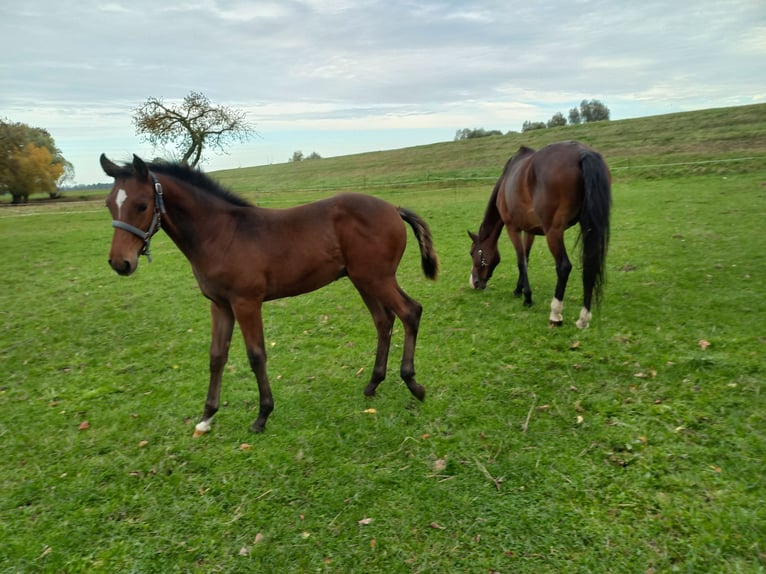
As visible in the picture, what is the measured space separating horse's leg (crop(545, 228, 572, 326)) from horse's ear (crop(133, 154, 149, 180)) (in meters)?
4.80

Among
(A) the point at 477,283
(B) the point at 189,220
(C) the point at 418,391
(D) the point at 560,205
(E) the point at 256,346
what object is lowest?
(C) the point at 418,391

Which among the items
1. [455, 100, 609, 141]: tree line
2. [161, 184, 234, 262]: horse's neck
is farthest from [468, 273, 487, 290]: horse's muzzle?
[455, 100, 609, 141]: tree line

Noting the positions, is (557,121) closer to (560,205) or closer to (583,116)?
(583,116)

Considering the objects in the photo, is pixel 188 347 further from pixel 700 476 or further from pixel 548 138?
pixel 548 138

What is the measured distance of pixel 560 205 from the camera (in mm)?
5812

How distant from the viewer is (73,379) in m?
5.21

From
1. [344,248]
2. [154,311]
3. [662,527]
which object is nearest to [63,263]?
[154,311]

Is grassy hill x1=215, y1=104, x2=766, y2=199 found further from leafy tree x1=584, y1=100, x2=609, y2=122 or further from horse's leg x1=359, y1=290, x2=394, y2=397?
leafy tree x1=584, y1=100, x2=609, y2=122

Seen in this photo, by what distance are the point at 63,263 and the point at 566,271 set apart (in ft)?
41.7

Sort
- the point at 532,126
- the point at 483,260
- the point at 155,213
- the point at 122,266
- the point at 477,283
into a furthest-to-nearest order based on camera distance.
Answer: the point at 532,126 → the point at 477,283 → the point at 483,260 → the point at 155,213 → the point at 122,266

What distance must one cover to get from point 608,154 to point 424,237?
31.1 metres

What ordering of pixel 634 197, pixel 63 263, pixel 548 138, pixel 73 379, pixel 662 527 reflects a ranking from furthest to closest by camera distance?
pixel 548 138
pixel 634 197
pixel 63 263
pixel 73 379
pixel 662 527

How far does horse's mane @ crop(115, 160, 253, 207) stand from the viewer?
3.77 m

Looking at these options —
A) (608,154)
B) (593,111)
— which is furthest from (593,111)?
(608,154)
